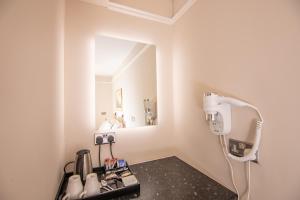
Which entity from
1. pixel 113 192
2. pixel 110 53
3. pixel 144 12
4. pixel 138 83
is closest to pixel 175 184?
pixel 113 192

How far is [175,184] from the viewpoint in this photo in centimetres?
85

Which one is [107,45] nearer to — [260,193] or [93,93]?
[93,93]

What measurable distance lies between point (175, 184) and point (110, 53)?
1.13 meters

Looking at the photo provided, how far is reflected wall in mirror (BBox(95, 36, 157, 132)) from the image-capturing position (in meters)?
1.08

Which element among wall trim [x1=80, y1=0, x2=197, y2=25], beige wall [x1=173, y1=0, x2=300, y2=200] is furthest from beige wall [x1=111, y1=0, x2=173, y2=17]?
beige wall [x1=173, y1=0, x2=300, y2=200]

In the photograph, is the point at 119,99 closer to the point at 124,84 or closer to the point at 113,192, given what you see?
the point at 124,84

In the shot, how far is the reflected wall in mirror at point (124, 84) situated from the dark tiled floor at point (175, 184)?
38 cm

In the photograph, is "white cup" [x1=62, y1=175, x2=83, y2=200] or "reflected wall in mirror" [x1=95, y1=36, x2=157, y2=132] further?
"reflected wall in mirror" [x1=95, y1=36, x2=157, y2=132]

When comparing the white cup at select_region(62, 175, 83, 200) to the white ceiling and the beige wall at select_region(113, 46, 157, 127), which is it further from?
the white ceiling

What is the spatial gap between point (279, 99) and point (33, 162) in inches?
39.9

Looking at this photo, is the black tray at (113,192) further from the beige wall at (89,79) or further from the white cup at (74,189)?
the beige wall at (89,79)

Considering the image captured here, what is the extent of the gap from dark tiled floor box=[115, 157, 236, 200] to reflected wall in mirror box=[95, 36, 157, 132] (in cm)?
38

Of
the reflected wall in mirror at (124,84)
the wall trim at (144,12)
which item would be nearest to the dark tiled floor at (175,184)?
the reflected wall in mirror at (124,84)

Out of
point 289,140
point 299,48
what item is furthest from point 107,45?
point 289,140
